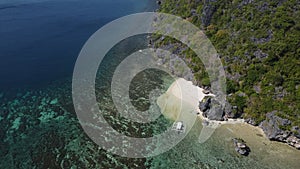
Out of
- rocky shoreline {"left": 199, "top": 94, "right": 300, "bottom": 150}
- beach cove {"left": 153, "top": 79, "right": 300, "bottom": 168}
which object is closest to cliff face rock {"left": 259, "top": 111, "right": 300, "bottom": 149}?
rocky shoreline {"left": 199, "top": 94, "right": 300, "bottom": 150}

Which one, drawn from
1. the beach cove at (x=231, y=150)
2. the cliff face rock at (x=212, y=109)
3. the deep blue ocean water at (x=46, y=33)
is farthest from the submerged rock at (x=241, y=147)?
the deep blue ocean water at (x=46, y=33)

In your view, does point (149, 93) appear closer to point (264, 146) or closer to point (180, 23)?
point (264, 146)

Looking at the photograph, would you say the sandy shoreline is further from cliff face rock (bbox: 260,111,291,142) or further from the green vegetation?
the green vegetation

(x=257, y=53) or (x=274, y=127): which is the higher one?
(x=257, y=53)

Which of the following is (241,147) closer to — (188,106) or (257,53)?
(188,106)

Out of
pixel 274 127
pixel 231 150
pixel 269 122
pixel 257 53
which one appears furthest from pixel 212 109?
pixel 257 53
